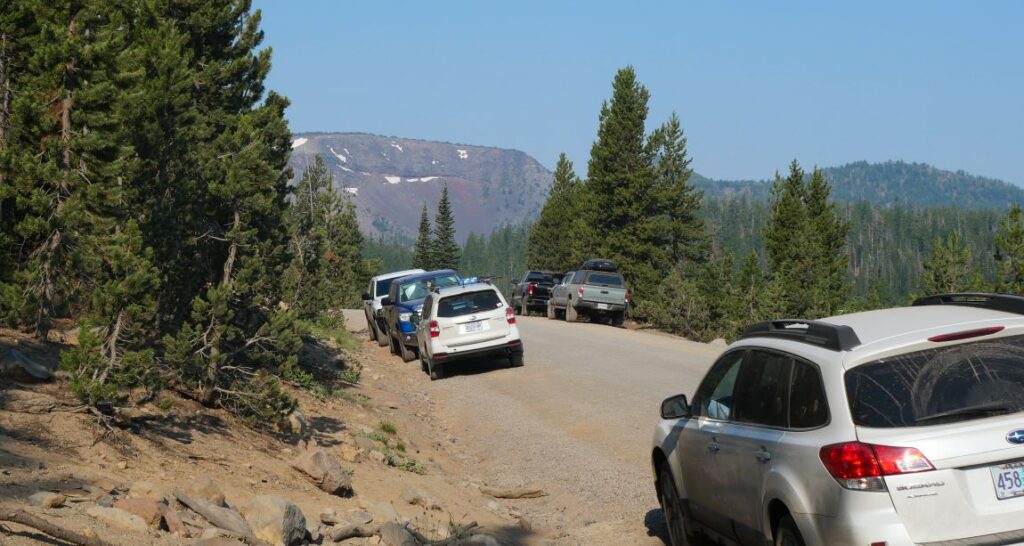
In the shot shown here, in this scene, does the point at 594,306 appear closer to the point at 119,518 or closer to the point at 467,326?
the point at 467,326

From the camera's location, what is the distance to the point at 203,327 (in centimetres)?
Result: 1253

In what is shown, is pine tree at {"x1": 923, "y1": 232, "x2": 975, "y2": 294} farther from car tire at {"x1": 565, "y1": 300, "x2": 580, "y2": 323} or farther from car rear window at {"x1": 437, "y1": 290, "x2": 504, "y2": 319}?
car rear window at {"x1": 437, "y1": 290, "x2": 504, "y2": 319}

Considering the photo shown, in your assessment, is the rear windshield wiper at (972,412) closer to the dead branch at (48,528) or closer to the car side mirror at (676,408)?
the car side mirror at (676,408)

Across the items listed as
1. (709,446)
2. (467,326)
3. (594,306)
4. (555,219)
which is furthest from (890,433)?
(555,219)

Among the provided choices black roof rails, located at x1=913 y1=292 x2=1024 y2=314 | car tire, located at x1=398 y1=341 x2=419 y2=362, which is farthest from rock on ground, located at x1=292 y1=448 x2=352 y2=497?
car tire, located at x1=398 y1=341 x2=419 y2=362

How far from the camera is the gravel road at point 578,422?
10.8 m

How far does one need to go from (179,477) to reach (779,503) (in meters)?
5.25

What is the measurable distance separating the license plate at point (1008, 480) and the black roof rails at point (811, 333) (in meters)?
0.93

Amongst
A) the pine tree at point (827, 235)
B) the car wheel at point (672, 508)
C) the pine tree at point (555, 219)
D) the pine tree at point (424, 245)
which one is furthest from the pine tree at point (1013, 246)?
the pine tree at point (424, 245)

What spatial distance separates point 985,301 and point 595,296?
32476 mm

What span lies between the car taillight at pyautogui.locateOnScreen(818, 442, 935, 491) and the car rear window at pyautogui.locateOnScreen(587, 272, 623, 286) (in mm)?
34159

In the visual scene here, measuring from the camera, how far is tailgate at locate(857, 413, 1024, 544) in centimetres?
513

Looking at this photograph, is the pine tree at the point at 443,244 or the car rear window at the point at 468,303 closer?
the car rear window at the point at 468,303

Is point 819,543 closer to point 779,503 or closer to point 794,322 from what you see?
point 779,503
